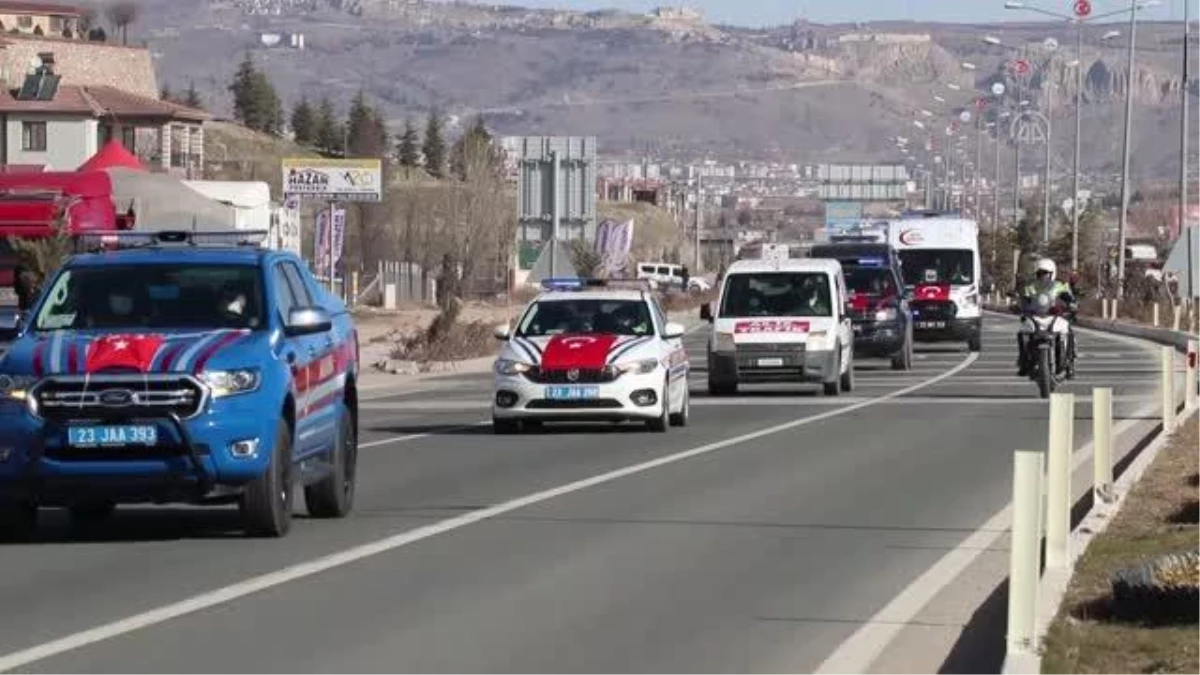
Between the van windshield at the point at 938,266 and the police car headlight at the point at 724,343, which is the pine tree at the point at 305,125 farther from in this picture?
the police car headlight at the point at 724,343

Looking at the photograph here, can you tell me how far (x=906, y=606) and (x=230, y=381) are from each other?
14.7ft

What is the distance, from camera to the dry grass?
36.3 ft

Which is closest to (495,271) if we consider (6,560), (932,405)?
(932,405)

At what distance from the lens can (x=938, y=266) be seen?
57.1 meters

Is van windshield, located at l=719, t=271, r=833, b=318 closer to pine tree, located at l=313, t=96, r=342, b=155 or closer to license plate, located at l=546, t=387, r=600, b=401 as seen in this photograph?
license plate, located at l=546, t=387, r=600, b=401

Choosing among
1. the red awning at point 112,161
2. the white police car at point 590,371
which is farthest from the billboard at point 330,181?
the white police car at point 590,371

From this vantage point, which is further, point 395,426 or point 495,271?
point 495,271

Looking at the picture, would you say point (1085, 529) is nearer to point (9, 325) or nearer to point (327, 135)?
point (9, 325)

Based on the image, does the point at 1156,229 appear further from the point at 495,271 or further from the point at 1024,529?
the point at 1024,529

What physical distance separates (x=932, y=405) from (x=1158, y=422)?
5.16 metres

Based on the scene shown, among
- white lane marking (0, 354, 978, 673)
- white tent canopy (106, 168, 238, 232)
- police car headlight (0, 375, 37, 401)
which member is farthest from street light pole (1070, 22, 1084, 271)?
police car headlight (0, 375, 37, 401)

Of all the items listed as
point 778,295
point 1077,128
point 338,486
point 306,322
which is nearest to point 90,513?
point 338,486

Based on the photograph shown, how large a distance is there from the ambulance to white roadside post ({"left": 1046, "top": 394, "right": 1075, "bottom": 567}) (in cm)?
3921

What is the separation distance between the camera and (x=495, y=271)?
101 metres
